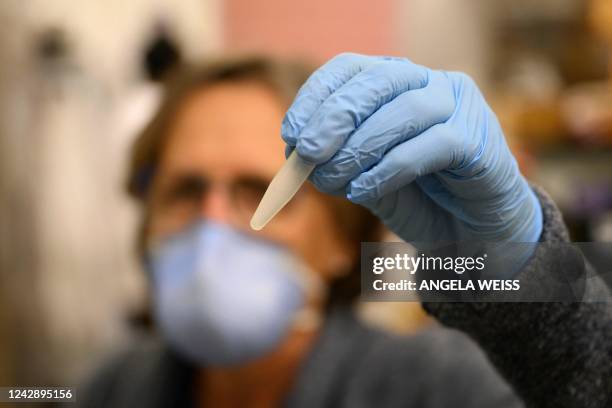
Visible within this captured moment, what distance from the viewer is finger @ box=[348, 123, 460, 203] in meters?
0.34

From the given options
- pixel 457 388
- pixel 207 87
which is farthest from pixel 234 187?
pixel 457 388

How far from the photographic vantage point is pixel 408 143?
34cm

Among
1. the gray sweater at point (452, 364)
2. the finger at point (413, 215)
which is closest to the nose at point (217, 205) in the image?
the gray sweater at point (452, 364)

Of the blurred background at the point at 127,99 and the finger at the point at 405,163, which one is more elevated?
the finger at the point at 405,163

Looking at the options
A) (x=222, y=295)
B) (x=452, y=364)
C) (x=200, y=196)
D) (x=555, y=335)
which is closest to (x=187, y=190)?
(x=200, y=196)

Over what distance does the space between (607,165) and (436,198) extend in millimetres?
→ 1324

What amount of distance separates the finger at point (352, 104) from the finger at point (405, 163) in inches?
1.0

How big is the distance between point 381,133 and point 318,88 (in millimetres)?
46

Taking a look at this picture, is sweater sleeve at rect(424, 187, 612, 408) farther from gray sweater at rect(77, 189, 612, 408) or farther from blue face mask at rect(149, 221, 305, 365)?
blue face mask at rect(149, 221, 305, 365)

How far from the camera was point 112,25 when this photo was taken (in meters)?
1.46

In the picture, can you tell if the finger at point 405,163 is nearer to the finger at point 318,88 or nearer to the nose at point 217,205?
the finger at point 318,88

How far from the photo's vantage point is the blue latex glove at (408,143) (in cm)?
34

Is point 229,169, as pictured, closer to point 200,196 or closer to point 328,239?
point 200,196

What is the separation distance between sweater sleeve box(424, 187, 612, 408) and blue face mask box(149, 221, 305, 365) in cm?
32
